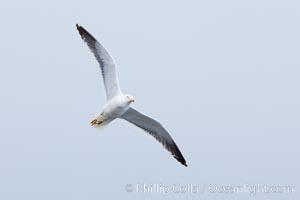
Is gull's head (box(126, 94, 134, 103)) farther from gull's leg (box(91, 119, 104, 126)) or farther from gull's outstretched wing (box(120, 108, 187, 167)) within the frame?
gull's leg (box(91, 119, 104, 126))

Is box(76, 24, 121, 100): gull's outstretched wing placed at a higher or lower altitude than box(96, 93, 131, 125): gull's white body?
higher

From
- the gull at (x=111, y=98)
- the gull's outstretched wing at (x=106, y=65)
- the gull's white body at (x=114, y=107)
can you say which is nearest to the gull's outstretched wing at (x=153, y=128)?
the gull at (x=111, y=98)

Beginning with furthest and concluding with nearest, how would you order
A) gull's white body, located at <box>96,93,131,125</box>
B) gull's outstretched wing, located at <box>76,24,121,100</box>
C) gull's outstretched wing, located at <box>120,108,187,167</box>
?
gull's outstretched wing, located at <box>120,108,187,167</box>, gull's outstretched wing, located at <box>76,24,121,100</box>, gull's white body, located at <box>96,93,131,125</box>

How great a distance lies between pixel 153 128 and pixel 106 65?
2.89m

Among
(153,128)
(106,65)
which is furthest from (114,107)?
(153,128)

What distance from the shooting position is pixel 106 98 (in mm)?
26109

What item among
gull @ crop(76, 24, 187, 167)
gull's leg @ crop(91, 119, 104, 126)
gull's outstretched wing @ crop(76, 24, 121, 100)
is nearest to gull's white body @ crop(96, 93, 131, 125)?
gull @ crop(76, 24, 187, 167)

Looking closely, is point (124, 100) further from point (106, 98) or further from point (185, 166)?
point (185, 166)

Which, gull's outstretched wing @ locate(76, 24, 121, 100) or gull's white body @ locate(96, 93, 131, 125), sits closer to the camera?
gull's white body @ locate(96, 93, 131, 125)

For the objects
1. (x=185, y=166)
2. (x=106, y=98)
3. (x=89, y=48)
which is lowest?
(x=185, y=166)

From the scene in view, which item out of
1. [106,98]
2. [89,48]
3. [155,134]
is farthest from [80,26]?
[155,134]

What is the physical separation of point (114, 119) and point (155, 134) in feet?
6.30

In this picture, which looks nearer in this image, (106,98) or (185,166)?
(106,98)

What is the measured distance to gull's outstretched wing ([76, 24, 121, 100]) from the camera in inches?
1023
